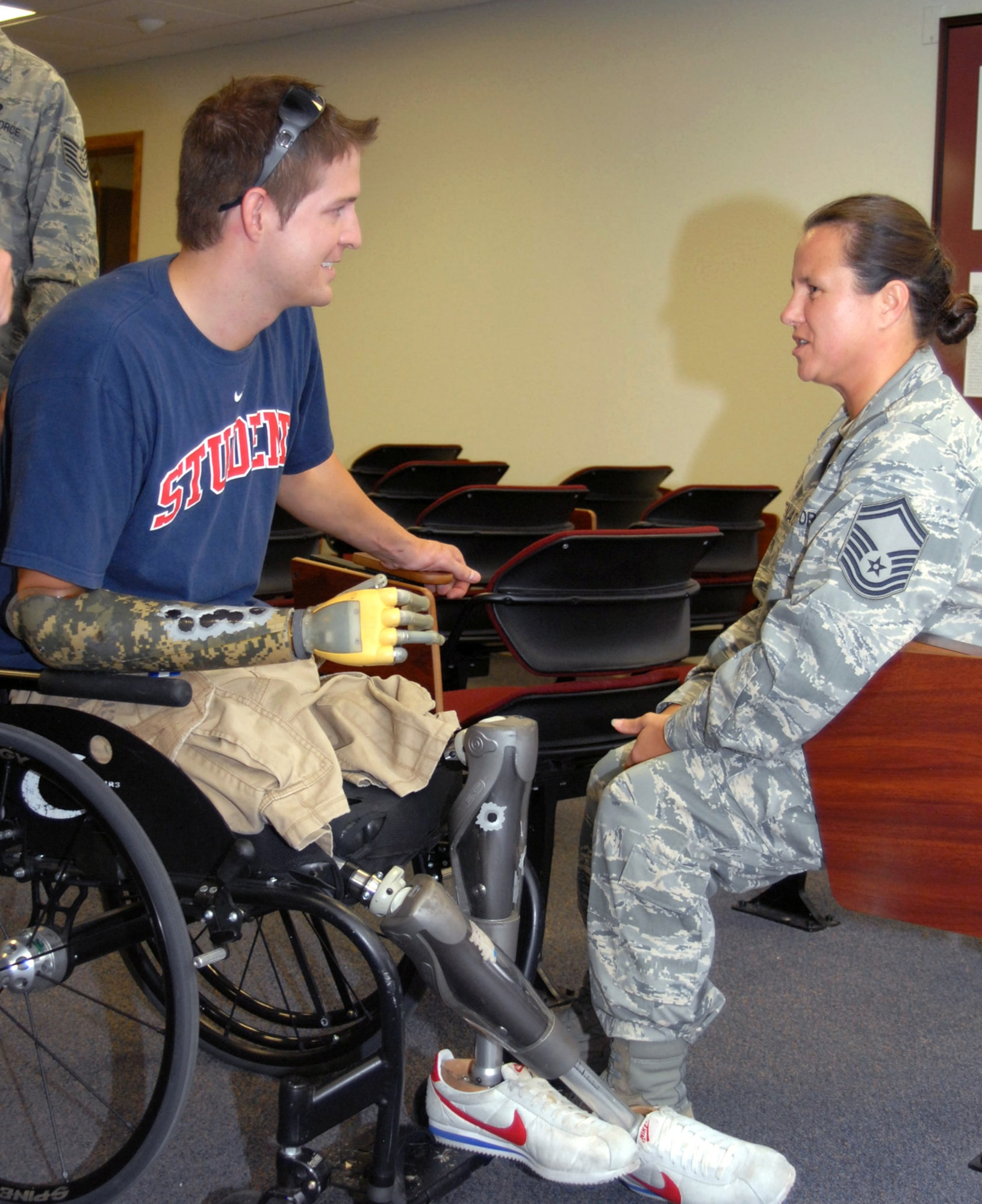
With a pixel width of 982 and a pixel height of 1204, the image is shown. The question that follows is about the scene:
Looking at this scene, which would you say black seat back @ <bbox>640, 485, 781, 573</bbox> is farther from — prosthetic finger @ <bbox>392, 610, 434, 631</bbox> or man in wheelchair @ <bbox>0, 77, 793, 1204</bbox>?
prosthetic finger @ <bbox>392, 610, 434, 631</bbox>

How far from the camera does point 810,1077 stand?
179cm

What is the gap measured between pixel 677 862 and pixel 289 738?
1.79 ft

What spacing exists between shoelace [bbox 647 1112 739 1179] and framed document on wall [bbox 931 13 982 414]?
12.3ft

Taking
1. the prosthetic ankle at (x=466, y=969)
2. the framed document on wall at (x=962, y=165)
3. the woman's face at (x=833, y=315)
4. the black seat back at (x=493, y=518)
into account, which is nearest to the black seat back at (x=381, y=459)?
the black seat back at (x=493, y=518)

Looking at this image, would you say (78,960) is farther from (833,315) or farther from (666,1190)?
(833,315)

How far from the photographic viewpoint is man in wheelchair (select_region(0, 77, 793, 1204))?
1203mm

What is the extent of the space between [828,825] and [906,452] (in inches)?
18.2

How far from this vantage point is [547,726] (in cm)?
197

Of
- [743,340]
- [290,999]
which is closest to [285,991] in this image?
[290,999]

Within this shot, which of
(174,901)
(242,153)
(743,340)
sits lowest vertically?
(174,901)

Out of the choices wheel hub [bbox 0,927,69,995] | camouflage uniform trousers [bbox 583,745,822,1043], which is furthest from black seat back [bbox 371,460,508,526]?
wheel hub [bbox 0,927,69,995]

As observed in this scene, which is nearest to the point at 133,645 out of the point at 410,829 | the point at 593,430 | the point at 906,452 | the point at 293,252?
the point at 410,829

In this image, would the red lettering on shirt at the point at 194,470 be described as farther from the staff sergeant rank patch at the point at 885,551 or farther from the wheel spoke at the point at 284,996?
the staff sergeant rank patch at the point at 885,551

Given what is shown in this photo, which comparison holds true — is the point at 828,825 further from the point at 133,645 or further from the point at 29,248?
the point at 29,248
